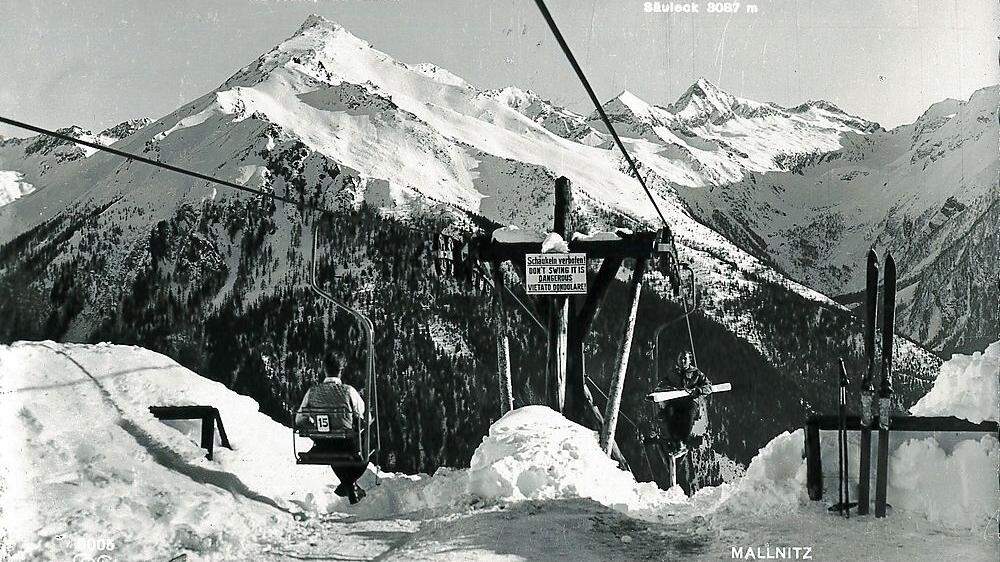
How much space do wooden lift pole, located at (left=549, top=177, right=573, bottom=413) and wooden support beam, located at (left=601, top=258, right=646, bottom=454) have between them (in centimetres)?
63

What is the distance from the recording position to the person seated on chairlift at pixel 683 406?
10.7 metres

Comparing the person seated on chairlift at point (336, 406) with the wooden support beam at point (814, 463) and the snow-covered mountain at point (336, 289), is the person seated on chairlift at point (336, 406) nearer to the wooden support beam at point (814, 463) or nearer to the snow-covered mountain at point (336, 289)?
the wooden support beam at point (814, 463)

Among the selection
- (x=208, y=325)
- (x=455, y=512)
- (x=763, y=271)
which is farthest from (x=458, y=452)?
(x=763, y=271)

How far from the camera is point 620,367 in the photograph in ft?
34.3

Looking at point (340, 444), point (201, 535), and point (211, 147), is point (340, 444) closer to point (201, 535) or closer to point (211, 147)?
point (201, 535)

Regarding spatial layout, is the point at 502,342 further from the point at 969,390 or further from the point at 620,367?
the point at 969,390

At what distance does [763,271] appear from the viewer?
116 meters

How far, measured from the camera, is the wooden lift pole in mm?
10055

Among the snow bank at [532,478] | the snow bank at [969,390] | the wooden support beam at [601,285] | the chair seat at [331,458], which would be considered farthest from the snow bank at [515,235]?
the snow bank at [969,390]

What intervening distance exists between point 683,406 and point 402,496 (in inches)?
161

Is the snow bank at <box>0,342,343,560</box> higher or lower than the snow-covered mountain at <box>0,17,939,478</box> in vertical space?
lower

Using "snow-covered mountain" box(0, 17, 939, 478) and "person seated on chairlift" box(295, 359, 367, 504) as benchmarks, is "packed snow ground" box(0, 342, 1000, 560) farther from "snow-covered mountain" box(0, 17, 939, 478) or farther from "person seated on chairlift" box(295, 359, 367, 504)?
"snow-covered mountain" box(0, 17, 939, 478)

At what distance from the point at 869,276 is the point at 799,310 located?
9822cm

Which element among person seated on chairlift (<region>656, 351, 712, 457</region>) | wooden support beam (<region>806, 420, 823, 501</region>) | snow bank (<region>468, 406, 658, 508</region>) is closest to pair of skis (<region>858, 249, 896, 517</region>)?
wooden support beam (<region>806, 420, 823, 501</region>)
